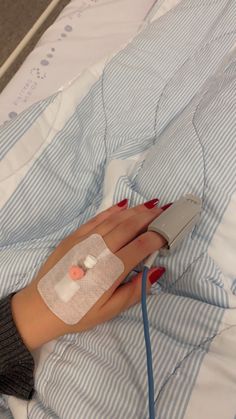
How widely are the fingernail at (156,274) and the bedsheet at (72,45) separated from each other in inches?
22.3

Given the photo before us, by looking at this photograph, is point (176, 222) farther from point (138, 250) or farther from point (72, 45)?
point (72, 45)

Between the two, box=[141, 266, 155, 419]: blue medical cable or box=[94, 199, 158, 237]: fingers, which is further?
box=[94, 199, 158, 237]: fingers

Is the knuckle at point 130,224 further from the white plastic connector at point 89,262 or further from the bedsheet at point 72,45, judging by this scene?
the bedsheet at point 72,45

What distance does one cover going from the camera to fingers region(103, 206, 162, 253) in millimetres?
667

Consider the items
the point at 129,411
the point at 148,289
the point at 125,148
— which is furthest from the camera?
the point at 125,148

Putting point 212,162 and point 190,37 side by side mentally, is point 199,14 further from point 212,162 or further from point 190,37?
point 212,162

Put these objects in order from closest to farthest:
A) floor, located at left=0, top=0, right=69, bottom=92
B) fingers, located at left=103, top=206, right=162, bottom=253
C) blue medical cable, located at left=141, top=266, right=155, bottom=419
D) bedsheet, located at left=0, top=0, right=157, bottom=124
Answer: blue medical cable, located at left=141, top=266, right=155, bottom=419 → fingers, located at left=103, top=206, right=162, bottom=253 → bedsheet, located at left=0, top=0, right=157, bottom=124 → floor, located at left=0, top=0, right=69, bottom=92

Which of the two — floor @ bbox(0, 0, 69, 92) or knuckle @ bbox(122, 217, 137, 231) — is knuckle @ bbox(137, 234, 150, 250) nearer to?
knuckle @ bbox(122, 217, 137, 231)

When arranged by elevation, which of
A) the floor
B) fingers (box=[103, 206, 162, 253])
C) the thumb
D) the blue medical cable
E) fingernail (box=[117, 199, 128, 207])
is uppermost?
the floor

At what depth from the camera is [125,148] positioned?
2.81ft

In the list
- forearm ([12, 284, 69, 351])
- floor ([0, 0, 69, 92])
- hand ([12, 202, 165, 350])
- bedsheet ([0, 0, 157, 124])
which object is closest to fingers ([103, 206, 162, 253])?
hand ([12, 202, 165, 350])

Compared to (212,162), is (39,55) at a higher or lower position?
higher

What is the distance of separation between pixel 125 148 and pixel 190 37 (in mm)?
316

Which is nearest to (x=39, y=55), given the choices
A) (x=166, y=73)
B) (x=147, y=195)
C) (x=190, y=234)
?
(x=166, y=73)
